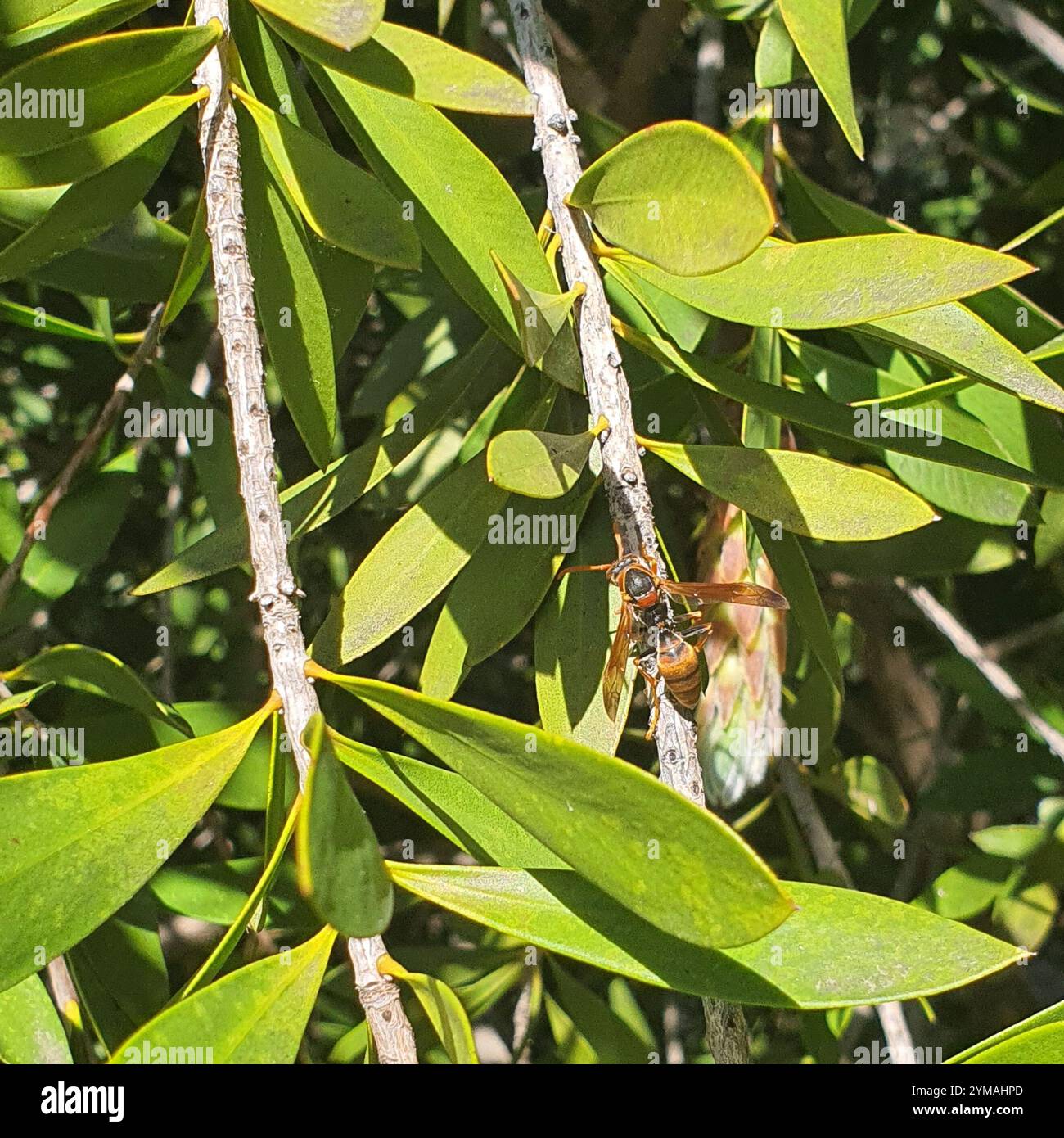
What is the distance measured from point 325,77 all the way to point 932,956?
2.15ft

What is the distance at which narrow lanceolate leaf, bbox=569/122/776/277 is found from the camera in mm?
521

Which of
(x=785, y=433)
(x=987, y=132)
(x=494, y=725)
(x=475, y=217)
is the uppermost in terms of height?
(x=987, y=132)

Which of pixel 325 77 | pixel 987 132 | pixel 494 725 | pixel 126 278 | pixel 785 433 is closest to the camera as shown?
pixel 494 725

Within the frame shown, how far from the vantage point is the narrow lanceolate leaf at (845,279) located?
23.5 inches

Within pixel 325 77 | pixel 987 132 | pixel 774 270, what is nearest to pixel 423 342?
pixel 325 77

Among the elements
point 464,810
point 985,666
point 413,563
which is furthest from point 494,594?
point 985,666

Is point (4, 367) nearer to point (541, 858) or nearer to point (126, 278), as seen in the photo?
point (126, 278)

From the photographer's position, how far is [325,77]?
762mm

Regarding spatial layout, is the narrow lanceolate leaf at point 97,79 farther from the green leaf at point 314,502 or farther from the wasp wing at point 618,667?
the wasp wing at point 618,667

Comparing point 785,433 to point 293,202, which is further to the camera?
point 785,433

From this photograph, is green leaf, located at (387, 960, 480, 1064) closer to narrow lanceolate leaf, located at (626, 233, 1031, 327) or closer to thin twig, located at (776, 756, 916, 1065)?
narrow lanceolate leaf, located at (626, 233, 1031, 327)

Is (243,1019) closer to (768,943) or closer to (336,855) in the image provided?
(336,855)

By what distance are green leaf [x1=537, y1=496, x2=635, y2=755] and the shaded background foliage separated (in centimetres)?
27

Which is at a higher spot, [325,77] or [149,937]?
[325,77]
